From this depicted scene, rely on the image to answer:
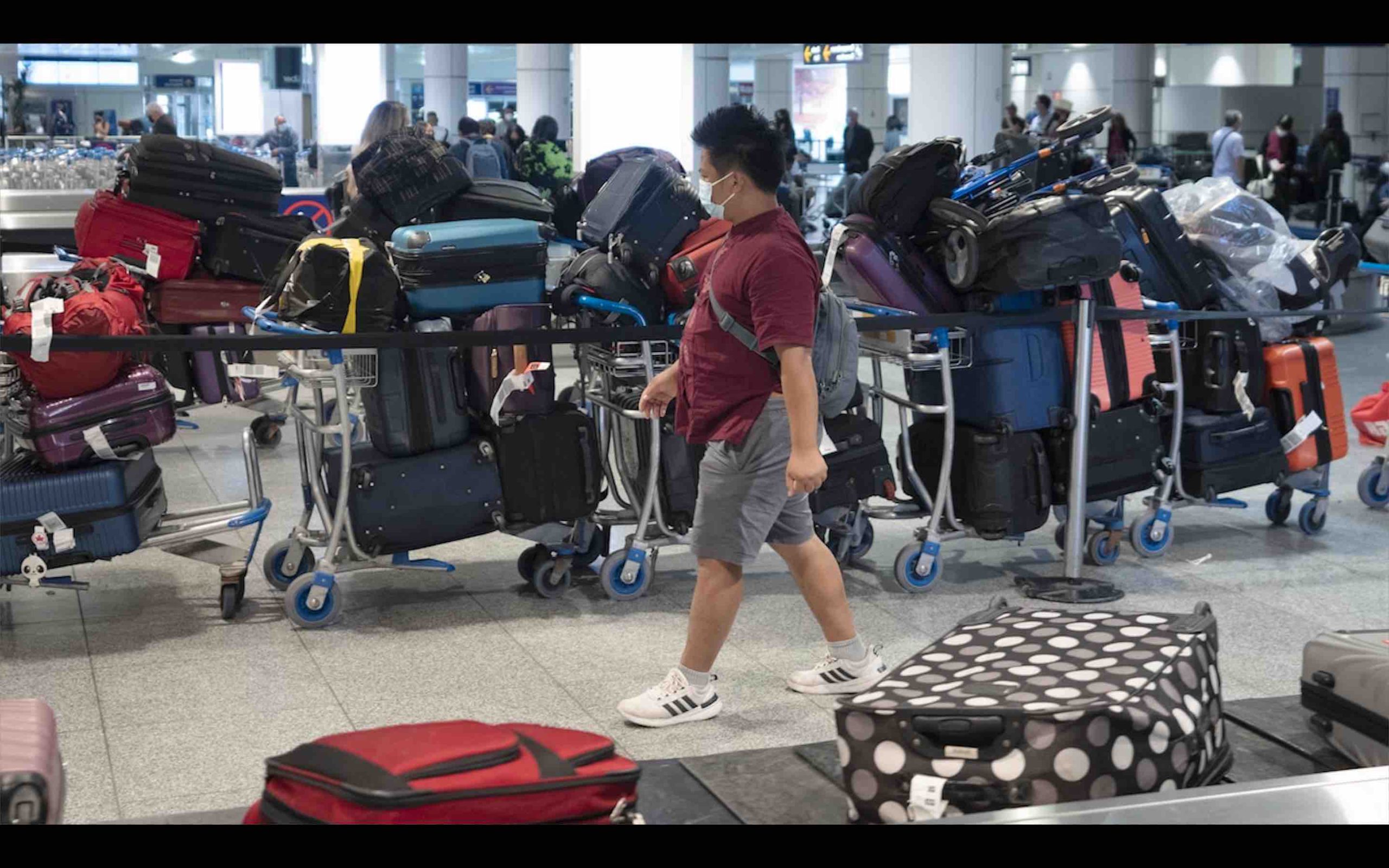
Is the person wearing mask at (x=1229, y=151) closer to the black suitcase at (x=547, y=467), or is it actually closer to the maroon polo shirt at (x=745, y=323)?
the black suitcase at (x=547, y=467)

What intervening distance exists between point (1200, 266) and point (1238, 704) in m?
2.73

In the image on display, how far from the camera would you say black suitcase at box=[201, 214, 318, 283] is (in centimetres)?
736

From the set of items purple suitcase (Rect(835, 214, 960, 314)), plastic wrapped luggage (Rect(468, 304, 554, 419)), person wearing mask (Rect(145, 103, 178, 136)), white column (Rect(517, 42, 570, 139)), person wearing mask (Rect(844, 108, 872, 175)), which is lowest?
plastic wrapped luggage (Rect(468, 304, 554, 419))

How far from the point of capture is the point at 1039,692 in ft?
10.0

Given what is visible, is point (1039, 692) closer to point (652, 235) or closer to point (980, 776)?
point (980, 776)

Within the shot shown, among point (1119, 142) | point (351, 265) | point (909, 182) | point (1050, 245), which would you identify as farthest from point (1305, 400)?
point (1119, 142)

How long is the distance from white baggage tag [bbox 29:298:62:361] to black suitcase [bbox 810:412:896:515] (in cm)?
253

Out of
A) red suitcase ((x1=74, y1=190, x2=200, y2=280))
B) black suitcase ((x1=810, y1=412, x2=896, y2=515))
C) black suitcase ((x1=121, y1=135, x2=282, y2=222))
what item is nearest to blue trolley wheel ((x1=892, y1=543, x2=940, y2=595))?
black suitcase ((x1=810, y1=412, x2=896, y2=515))

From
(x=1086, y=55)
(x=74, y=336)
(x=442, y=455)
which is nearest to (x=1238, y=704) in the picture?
(x=442, y=455)

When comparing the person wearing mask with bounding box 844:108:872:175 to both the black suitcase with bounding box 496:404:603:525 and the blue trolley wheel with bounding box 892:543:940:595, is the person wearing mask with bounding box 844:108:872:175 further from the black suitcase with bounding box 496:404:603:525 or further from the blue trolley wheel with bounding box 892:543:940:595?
the black suitcase with bounding box 496:404:603:525

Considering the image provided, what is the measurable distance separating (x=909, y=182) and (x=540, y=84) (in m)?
22.5
